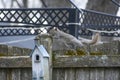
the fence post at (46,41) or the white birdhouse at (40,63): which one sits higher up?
the fence post at (46,41)

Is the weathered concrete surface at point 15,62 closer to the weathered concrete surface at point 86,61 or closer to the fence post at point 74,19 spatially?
the weathered concrete surface at point 86,61

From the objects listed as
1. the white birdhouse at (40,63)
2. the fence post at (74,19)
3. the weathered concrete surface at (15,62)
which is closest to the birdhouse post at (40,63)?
the white birdhouse at (40,63)

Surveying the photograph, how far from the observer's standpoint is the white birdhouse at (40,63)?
10.9ft

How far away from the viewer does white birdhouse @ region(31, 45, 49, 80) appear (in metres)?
3.32

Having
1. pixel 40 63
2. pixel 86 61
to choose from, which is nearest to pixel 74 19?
pixel 86 61

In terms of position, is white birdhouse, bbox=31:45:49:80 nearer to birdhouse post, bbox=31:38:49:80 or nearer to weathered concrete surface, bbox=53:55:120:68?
birdhouse post, bbox=31:38:49:80

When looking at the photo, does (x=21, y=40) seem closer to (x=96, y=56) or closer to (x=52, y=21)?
(x=52, y=21)

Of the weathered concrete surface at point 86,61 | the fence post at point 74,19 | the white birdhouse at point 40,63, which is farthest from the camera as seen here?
the fence post at point 74,19

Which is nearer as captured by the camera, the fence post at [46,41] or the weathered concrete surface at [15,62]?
the fence post at [46,41]

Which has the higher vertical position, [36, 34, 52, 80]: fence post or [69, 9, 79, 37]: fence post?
[69, 9, 79, 37]: fence post

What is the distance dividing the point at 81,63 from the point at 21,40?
284 centimetres

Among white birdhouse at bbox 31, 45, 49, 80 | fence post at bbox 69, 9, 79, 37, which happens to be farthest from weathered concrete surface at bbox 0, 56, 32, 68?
fence post at bbox 69, 9, 79, 37

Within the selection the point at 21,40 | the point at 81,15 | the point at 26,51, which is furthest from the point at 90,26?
the point at 21,40

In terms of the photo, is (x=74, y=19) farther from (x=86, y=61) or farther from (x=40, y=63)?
(x=40, y=63)
